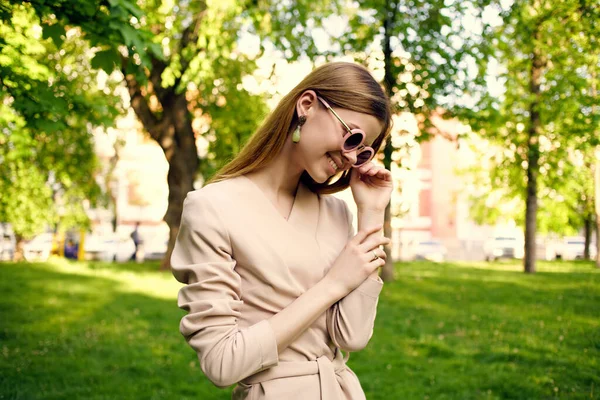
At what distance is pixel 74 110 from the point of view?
6.15 m

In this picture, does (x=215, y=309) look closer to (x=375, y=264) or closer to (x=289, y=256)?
(x=289, y=256)

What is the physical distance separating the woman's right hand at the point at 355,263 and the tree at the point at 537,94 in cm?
735

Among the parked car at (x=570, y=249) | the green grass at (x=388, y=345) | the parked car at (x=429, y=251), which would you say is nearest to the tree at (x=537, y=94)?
the green grass at (x=388, y=345)

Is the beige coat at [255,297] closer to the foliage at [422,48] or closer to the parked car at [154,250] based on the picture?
the foliage at [422,48]

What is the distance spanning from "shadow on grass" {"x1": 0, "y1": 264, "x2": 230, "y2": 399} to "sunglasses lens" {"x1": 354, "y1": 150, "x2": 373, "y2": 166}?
4.79m

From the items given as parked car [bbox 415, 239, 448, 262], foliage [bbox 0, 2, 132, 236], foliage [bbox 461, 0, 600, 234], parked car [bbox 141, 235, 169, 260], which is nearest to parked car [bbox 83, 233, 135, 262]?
parked car [bbox 141, 235, 169, 260]

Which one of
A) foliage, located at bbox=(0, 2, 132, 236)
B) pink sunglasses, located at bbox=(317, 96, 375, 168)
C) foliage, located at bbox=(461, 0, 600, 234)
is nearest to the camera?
pink sunglasses, located at bbox=(317, 96, 375, 168)

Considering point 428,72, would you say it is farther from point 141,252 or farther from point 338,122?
point 141,252

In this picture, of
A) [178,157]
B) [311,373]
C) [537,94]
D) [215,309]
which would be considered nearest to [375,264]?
[311,373]

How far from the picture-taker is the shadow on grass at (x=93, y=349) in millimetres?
6480

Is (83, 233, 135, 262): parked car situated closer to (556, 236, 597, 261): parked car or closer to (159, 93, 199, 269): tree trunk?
(159, 93, 199, 269): tree trunk

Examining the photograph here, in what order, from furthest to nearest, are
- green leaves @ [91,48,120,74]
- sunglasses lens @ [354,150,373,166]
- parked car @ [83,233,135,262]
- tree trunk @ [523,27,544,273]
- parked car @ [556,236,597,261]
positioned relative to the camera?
parked car @ [556,236,597,261]
parked car @ [83,233,135,262]
tree trunk @ [523,27,544,273]
green leaves @ [91,48,120,74]
sunglasses lens @ [354,150,373,166]

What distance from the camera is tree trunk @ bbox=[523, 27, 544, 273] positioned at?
1681 centimetres

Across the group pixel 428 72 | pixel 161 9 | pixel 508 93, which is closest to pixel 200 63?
pixel 161 9
